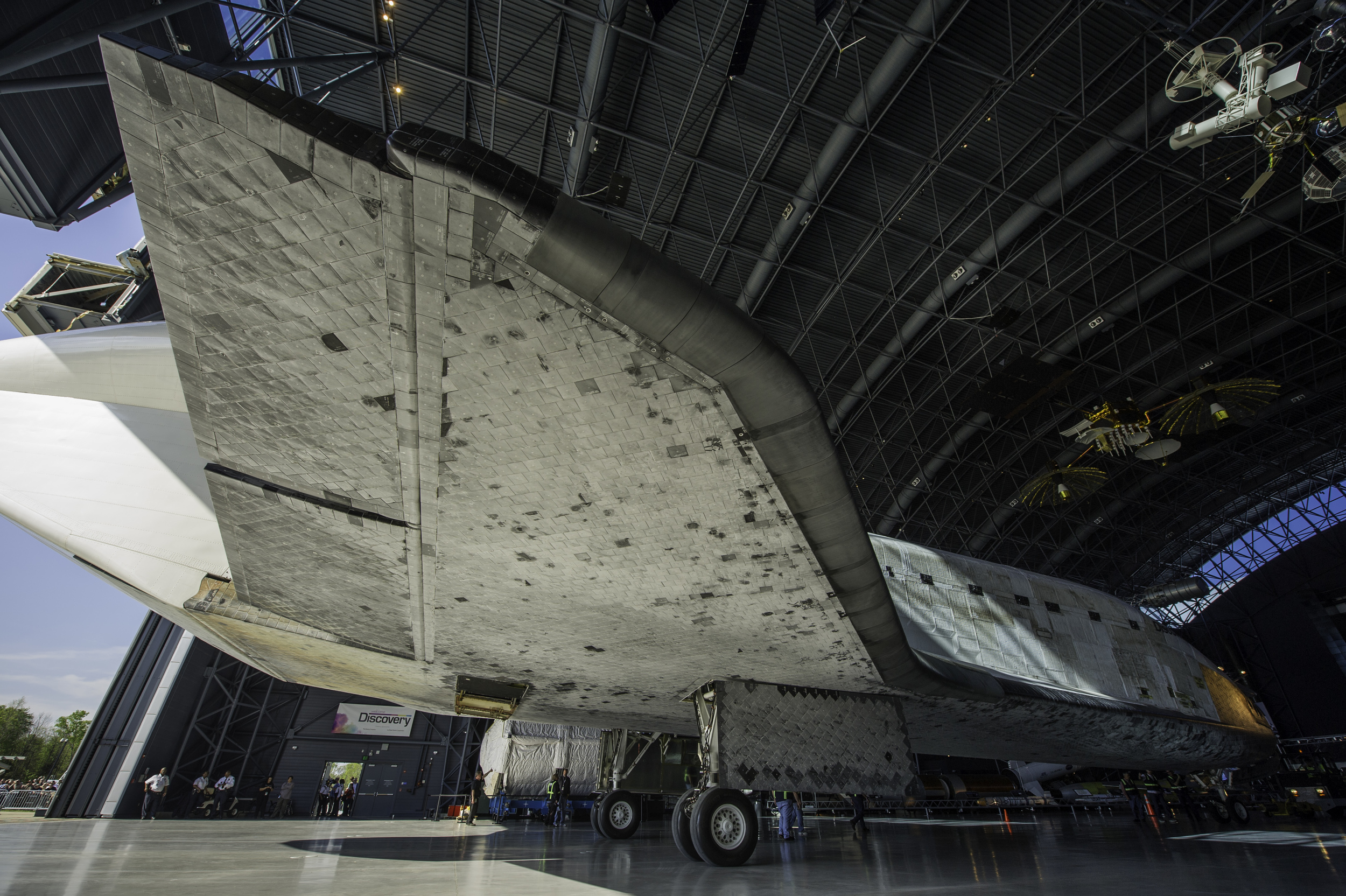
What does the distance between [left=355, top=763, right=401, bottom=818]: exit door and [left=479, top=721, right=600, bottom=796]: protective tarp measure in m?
5.30

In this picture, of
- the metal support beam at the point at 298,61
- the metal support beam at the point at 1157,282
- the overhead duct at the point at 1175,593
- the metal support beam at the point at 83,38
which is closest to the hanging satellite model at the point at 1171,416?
the metal support beam at the point at 1157,282

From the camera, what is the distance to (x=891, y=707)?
24.6 ft

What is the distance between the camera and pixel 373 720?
22812 millimetres

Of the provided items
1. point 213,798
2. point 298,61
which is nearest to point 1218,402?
point 298,61

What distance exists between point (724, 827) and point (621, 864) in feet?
3.85

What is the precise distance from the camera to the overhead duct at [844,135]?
39.8 feet

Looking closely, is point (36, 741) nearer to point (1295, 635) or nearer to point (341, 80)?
point (341, 80)

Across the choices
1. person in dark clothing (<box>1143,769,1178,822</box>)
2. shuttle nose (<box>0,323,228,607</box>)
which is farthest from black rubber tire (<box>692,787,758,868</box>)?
person in dark clothing (<box>1143,769,1178,822</box>)

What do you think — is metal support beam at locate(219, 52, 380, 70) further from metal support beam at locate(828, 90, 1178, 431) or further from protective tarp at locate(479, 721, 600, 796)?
protective tarp at locate(479, 721, 600, 796)

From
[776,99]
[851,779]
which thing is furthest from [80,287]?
[851,779]

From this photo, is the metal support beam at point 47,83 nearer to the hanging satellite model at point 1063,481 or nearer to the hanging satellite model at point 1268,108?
the hanging satellite model at point 1268,108

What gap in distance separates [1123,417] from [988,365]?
16.0ft

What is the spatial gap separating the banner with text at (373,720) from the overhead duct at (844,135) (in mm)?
20782

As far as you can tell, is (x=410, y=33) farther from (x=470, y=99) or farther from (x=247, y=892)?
(x=247, y=892)
